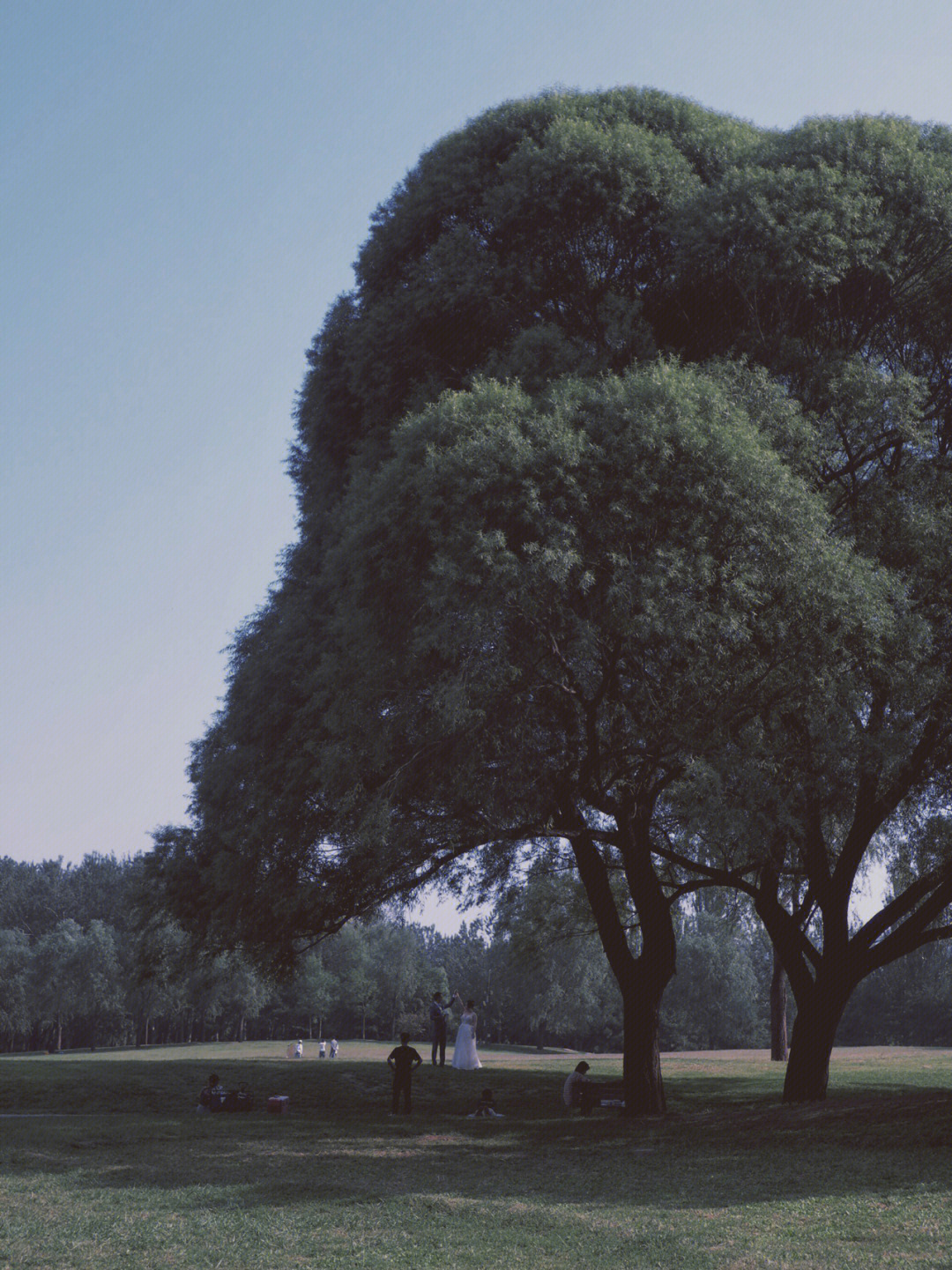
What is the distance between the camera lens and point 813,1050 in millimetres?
→ 24031

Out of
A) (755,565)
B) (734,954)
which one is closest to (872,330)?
(755,565)

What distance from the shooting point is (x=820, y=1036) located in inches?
941

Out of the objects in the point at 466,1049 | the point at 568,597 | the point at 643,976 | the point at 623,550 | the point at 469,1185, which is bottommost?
the point at 466,1049

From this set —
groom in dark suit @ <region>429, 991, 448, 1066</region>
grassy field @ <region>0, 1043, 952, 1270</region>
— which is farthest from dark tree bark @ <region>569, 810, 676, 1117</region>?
groom in dark suit @ <region>429, 991, 448, 1066</region>

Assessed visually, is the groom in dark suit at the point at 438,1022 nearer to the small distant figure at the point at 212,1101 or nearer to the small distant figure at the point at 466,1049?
the small distant figure at the point at 466,1049

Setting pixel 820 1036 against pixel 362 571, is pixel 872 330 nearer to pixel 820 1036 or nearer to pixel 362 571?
pixel 362 571

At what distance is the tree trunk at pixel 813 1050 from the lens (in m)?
23.9

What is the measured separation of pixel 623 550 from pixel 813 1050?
496 inches

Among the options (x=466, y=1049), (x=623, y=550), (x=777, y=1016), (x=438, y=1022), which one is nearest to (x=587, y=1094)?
(x=466, y=1049)

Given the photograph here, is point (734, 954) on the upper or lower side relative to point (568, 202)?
lower

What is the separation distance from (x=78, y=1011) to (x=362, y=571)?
79674 mm

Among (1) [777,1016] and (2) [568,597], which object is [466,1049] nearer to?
(1) [777,1016]

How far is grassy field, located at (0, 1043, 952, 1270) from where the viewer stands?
10.5 meters

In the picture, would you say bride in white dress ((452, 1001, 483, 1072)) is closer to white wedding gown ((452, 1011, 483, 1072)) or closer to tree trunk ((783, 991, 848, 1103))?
white wedding gown ((452, 1011, 483, 1072))
